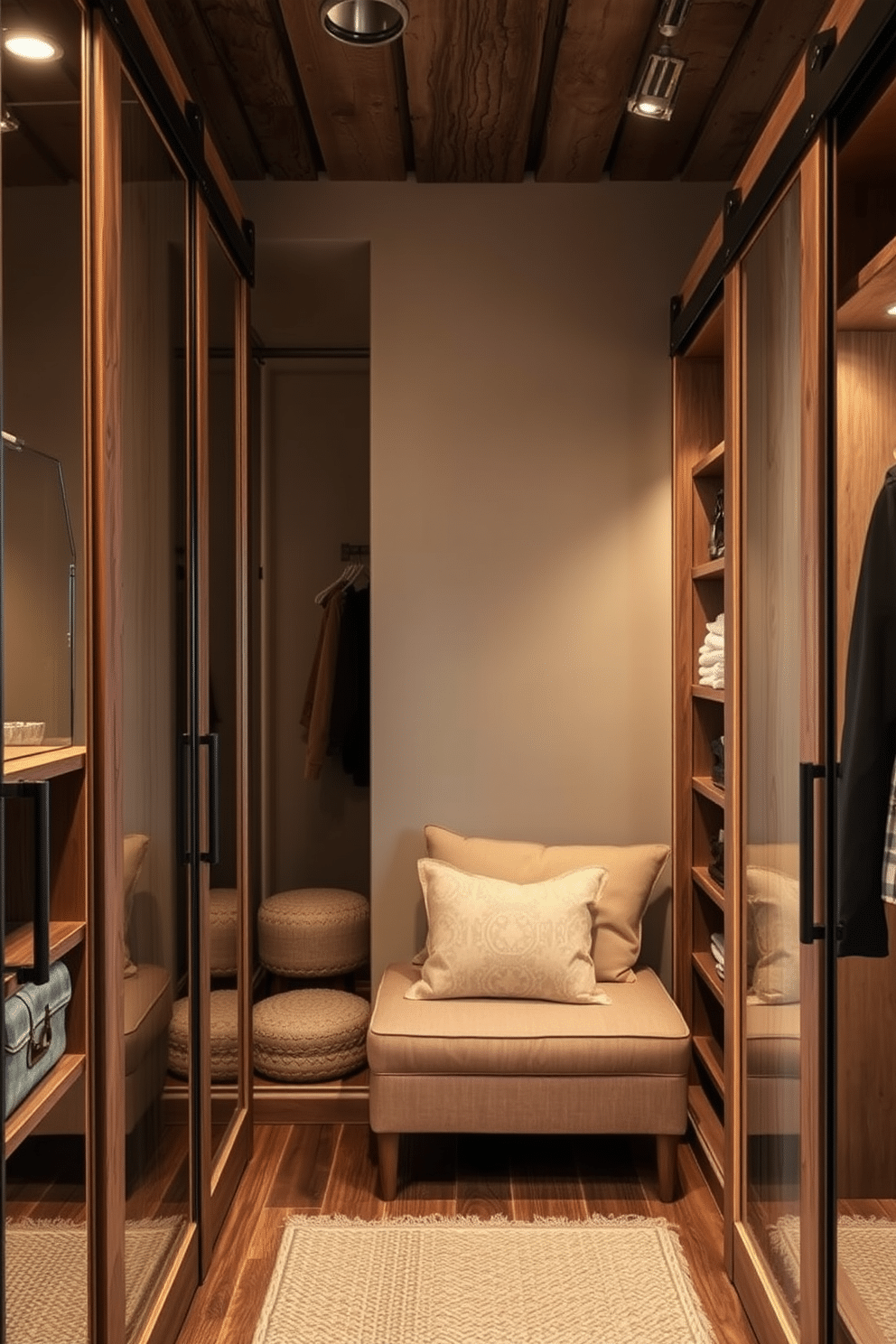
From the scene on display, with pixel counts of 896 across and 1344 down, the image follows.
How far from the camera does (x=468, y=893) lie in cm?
309

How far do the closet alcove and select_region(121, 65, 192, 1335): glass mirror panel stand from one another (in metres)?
2.16

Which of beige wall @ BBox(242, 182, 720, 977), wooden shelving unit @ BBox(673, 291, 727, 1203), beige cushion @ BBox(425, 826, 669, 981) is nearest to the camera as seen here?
beige cushion @ BBox(425, 826, 669, 981)

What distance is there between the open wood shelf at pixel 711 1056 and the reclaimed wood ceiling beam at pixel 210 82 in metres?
2.84

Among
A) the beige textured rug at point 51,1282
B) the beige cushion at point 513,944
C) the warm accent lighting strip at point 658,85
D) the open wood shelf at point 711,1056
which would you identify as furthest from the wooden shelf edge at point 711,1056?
the warm accent lighting strip at point 658,85

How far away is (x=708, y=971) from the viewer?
3.17 metres

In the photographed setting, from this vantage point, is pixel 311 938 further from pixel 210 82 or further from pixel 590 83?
pixel 590 83

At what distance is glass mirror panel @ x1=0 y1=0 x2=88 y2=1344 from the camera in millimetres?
1385

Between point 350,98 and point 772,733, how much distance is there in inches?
76.2

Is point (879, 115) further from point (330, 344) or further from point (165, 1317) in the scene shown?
point (330, 344)

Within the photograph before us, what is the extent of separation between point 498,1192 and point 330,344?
3.08m

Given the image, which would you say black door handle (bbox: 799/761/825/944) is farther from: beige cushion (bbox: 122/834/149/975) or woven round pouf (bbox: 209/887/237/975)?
woven round pouf (bbox: 209/887/237/975)

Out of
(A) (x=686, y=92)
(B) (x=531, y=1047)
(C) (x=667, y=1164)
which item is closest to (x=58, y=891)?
(B) (x=531, y=1047)

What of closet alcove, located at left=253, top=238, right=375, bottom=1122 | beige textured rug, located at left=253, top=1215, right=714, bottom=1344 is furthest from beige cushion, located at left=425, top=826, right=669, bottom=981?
closet alcove, located at left=253, top=238, right=375, bottom=1122

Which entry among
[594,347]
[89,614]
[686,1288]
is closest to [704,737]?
[594,347]
